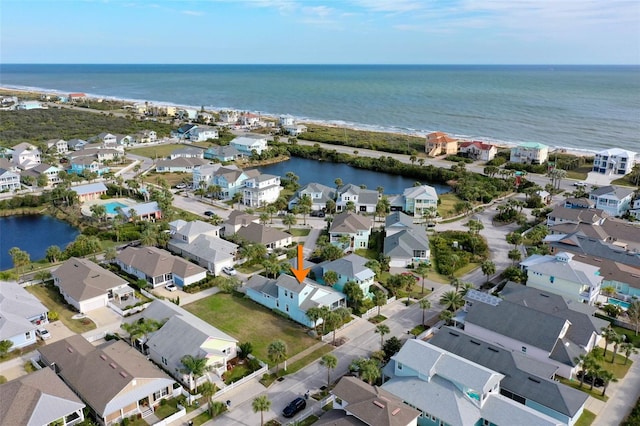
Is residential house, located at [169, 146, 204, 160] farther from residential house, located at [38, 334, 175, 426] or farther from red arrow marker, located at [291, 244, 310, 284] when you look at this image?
residential house, located at [38, 334, 175, 426]

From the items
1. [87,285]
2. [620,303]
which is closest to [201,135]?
[87,285]

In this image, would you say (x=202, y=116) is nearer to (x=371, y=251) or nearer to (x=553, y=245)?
(x=371, y=251)

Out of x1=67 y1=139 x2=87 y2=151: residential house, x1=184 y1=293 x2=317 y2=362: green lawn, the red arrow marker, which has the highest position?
x1=67 y1=139 x2=87 y2=151: residential house

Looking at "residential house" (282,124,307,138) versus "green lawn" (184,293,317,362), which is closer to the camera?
"green lawn" (184,293,317,362)

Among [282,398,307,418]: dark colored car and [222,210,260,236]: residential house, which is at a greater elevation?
[222,210,260,236]: residential house

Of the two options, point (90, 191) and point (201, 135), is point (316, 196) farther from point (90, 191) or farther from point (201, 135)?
point (201, 135)

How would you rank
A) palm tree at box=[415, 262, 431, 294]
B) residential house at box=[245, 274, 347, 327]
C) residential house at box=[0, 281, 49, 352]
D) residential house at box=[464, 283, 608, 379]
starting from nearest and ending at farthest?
1. residential house at box=[464, 283, 608, 379]
2. residential house at box=[0, 281, 49, 352]
3. residential house at box=[245, 274, 347, 327]
4. palm tree at box=[415, 262, 431, 294]

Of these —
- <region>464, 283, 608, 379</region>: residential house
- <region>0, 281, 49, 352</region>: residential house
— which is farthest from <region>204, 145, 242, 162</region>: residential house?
<region>464, 283, 608, 379</region>: residential house
